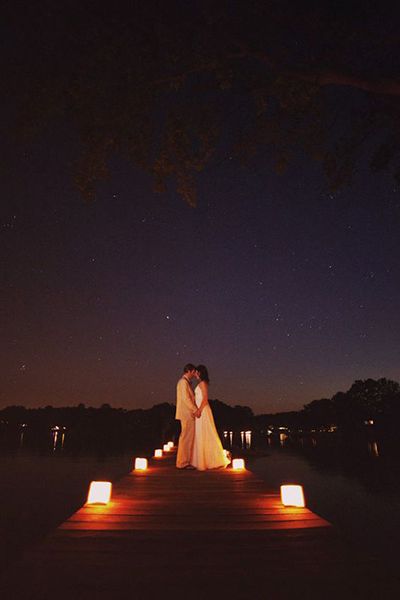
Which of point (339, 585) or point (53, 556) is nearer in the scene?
point (339, 585)

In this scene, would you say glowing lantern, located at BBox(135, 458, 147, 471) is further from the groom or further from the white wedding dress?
the groom

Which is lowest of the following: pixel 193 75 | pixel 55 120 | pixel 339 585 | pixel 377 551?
pixel 377 551

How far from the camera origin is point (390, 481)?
34.5 metres

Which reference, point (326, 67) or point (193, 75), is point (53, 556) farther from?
point (193, 75)

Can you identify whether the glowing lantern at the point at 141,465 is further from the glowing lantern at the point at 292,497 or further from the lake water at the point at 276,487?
the lake water at the point at 276,487

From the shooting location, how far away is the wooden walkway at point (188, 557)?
2926 mm

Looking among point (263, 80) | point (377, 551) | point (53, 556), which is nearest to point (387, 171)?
point (263, 80)

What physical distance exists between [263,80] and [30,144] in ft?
14.6

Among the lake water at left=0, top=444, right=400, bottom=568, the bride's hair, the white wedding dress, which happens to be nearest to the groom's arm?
the white wedding dress

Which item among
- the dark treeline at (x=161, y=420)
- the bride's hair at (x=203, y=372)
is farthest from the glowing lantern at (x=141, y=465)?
the dark treeline at (x=161, y=420)

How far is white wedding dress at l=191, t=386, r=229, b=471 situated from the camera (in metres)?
9.57

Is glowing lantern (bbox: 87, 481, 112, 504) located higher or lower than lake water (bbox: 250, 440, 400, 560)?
higher

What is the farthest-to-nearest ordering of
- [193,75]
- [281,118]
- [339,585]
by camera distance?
[281,118] → [193,75] → [339,585]

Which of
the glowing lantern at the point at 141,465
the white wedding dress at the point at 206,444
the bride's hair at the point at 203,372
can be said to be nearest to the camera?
the bride's hair at the point at 203,372
